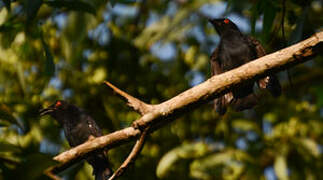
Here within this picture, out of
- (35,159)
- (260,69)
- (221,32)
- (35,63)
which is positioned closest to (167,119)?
(260,69)

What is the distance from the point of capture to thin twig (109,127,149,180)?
240 centimetres

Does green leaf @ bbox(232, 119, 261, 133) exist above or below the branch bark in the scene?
below

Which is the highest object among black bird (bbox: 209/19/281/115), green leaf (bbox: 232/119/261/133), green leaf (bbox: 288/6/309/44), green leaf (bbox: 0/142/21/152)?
green leaf (bbox: 0/142/21/152)

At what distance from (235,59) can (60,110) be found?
2.28 m

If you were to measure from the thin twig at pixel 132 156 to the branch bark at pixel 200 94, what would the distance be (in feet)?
0.10

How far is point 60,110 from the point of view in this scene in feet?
16.8

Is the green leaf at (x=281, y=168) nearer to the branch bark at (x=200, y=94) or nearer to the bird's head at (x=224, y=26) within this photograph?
the bird's head at (x=224, y=26)

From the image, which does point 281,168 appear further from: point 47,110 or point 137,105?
point 137,105

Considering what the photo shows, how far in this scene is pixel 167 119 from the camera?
258 centimetres

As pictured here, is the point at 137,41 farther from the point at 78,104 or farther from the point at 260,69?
the point at 260,69

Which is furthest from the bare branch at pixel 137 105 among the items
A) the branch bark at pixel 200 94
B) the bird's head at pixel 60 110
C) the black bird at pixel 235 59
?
the bird's head at pixel 60 110

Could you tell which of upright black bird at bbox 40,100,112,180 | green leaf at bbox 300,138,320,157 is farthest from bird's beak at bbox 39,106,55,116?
green leaf at bbox 300,138,320,157

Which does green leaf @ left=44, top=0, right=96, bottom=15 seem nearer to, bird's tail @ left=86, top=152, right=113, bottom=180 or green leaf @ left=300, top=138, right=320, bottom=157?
bird's tail @ left=86, top=152, right=113, bottom=180

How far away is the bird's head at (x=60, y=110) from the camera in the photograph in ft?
16.6
